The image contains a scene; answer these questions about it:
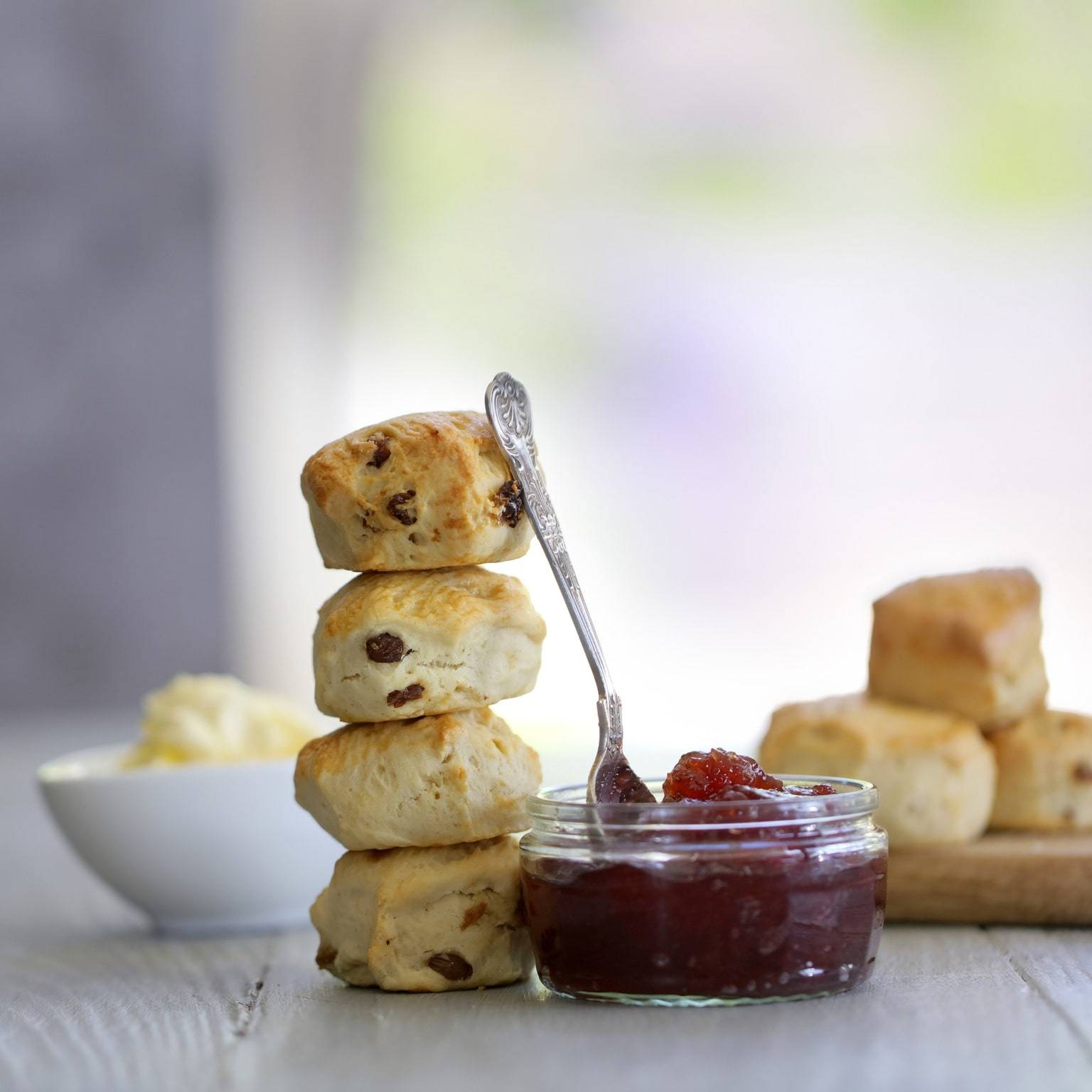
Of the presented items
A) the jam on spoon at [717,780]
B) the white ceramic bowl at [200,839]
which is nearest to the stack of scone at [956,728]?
the jam on spoon at [717,780]

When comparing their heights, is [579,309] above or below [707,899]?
above

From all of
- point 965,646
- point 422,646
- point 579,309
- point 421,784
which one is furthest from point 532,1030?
point 579,309

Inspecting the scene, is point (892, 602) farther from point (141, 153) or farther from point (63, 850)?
point (141, 153)

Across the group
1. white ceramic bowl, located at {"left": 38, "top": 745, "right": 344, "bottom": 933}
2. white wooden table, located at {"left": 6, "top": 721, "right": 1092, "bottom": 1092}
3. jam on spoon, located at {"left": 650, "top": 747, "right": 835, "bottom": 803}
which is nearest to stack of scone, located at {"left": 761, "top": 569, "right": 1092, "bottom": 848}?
white wooden table, located at {"left": 6, "top": 721, "right": 1092, "bottom": 1092}

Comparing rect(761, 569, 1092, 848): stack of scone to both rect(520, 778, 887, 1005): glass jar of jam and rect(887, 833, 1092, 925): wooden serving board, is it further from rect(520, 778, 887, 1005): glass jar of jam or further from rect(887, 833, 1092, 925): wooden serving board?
rect(520, 778, 887, 1005): glass jar of jam

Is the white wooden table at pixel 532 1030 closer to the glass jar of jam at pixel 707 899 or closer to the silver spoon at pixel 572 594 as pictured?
the glass jar of jam at pixel 707 899

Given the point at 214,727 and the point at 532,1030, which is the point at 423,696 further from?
the point at 214,727
